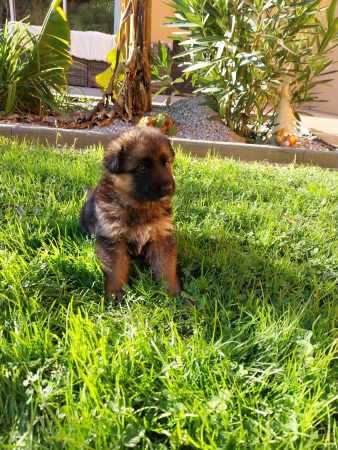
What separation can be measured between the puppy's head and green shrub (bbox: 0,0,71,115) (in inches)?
161

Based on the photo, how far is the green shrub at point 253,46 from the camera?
4445mm

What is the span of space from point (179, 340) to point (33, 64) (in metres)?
5.50

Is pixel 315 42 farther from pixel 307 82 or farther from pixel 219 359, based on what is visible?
pixel 219 359

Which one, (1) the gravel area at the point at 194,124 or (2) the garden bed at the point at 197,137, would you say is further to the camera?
(1) the gravel area at the point at 194,124

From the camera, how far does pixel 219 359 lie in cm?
134

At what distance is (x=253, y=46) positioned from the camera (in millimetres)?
4707

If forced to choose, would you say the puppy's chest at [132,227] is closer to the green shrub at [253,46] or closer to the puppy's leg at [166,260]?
the puppy's leg at [166,260]

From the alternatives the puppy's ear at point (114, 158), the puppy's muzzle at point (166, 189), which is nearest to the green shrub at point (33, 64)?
the puppy's ear at point (114, 158)

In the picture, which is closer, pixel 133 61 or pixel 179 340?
pixel 179 340

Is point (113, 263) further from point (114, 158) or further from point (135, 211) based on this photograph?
point (114, 158)

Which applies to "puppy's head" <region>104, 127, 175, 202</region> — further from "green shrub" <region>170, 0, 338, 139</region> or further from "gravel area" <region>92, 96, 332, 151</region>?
"gravel area" <region>92, 96, 332, 151</region>

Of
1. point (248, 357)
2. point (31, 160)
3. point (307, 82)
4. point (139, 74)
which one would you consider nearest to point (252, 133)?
point (307, 82)

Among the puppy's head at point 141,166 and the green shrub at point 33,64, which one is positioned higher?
the green shrub at point 33,64

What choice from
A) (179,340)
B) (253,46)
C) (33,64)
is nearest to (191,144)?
(253,46)
